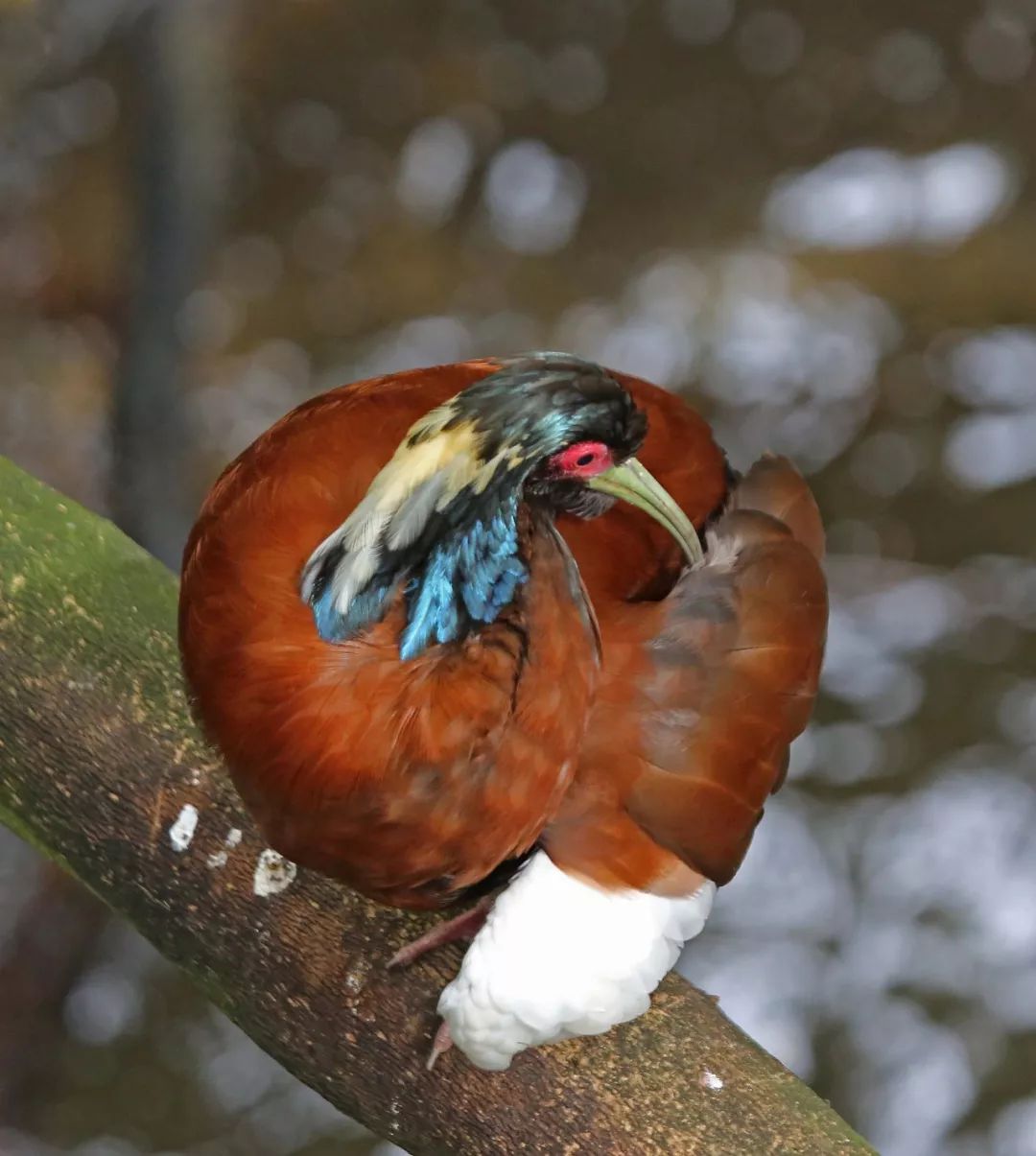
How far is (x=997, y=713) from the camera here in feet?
7.73

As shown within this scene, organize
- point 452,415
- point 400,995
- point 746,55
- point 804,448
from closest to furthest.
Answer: point 452,415
point 400,995
point 804,448
point 746,55

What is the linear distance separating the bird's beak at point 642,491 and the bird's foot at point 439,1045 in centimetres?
48

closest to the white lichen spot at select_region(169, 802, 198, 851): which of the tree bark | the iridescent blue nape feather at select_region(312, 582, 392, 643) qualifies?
the tree bark

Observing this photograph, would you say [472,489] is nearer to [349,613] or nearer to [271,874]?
[349,613]

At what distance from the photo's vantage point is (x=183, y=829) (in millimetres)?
1319

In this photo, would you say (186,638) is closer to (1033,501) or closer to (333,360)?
(333,360)

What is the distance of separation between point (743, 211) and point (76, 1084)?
1947mm

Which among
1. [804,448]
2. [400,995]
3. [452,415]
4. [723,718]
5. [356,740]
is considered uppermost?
[452,415]

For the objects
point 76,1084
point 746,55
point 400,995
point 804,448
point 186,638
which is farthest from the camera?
point 746,55

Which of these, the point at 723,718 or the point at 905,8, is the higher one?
the point at 723,718

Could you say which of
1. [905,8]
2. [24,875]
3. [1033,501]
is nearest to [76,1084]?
[24,875]

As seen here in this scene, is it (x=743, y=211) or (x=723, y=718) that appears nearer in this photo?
(x=723, y=718)

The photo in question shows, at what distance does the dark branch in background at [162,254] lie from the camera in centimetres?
215

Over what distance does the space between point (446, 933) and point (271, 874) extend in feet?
0.58
